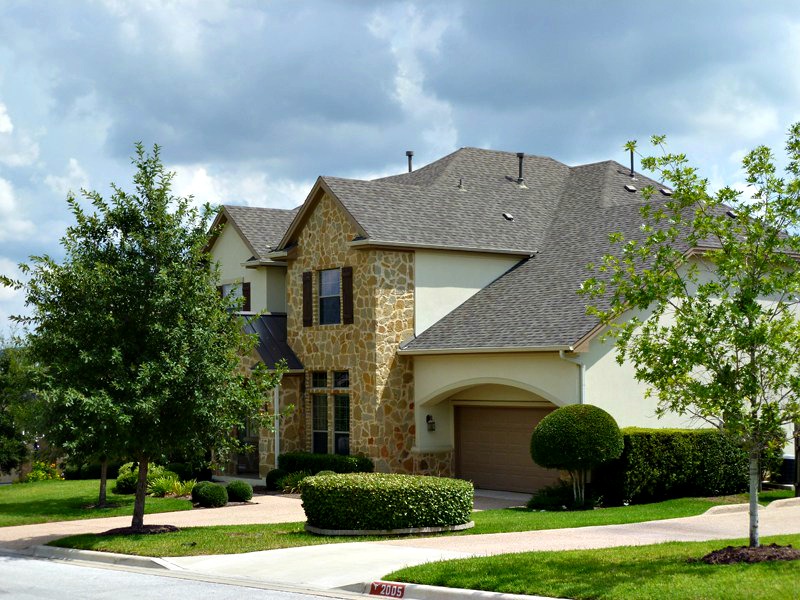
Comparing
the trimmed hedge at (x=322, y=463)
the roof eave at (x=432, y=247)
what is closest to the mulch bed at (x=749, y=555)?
the trimmed hedge at (x=322, y=463)

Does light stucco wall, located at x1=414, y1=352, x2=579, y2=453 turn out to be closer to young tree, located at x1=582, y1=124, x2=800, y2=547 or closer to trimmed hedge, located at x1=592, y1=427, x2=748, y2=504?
trimmed hedge, located at x1=592, y1=427, x2=748, y2=504

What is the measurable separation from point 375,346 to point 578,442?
24.6 ft

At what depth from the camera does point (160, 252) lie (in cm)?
1942

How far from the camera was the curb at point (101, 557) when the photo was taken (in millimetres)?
16000

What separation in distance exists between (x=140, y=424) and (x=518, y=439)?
36.8 feet

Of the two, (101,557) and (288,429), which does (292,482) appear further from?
(101,557)

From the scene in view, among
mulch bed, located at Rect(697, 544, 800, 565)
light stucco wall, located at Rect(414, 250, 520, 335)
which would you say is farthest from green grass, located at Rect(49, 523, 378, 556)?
light stucco wall, located at Rect(414, 250, 520, 335)

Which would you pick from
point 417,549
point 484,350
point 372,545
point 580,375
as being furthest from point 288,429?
point 417,549

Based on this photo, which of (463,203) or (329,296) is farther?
(463,203)

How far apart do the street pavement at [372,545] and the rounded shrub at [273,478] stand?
620cm

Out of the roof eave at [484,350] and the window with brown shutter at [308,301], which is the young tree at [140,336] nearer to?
the roof eave at [484,350]

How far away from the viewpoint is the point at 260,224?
34625 mm

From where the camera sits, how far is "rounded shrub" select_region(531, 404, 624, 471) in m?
22.0

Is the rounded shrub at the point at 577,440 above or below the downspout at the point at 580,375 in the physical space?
below
